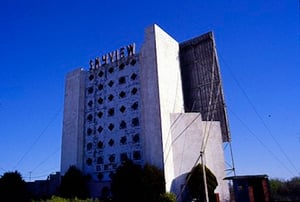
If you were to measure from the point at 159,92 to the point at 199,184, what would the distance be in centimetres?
1067

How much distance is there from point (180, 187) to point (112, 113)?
43.0ft

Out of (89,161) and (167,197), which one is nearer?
(167,197)

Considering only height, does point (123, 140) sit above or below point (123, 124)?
below

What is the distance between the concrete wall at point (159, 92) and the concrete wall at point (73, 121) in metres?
10.6

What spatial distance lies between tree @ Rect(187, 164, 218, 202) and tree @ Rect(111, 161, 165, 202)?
9.66ft

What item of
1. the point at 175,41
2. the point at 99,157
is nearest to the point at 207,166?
the point at 99,157

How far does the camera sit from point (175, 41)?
37.7m

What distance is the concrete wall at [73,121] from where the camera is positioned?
36.0m

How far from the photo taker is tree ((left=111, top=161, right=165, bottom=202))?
25970 mm

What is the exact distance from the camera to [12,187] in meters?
29.9

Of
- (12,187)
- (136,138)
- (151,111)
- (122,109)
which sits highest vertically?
(122,109)

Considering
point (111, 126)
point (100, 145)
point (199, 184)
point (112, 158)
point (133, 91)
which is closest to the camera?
point (199, 184)

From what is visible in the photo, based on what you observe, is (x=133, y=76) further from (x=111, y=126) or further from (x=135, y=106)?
(x=111, y=126)

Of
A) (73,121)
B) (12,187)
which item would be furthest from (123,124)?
(12,187)
